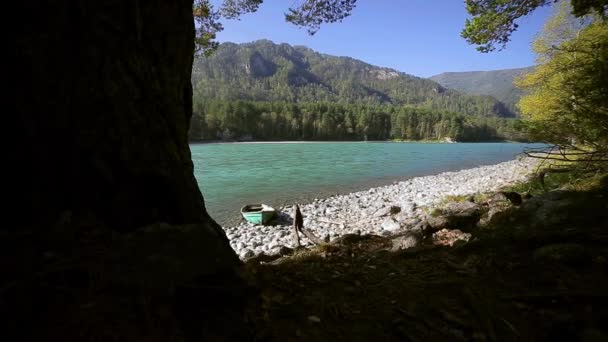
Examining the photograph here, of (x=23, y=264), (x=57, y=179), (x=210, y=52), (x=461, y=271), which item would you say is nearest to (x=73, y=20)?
(x=57, y=179)

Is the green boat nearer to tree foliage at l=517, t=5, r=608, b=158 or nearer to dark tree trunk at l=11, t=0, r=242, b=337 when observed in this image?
tree foliage at l=517, t=5, r=608, b=158

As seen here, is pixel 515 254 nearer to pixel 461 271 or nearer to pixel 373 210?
pixel 461 271

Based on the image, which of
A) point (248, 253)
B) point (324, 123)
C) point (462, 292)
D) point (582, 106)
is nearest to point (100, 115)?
point (462, 292)

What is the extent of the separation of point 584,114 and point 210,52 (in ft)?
31.0

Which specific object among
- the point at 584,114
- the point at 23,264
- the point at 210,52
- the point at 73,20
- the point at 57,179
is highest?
the point at 210,52

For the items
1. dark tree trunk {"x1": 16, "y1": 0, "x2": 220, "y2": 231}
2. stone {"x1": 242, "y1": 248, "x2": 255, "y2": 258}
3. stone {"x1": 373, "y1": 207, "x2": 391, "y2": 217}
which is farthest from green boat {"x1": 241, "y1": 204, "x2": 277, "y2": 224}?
dark tree trunk {"x1": 16, "y1": 0, "x2": 220, "y2": 231}

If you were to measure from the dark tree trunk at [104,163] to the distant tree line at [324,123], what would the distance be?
84622 mm

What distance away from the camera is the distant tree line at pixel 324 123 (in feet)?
293

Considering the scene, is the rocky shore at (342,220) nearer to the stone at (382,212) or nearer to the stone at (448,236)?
the stone at (382,212)

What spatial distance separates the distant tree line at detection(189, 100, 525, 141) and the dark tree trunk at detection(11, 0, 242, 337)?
84.6m

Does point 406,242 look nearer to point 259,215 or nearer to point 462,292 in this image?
point 462,292

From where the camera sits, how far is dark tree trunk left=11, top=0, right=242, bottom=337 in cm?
156

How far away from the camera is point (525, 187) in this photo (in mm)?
Answer: 9258

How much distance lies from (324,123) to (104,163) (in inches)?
3900
